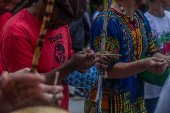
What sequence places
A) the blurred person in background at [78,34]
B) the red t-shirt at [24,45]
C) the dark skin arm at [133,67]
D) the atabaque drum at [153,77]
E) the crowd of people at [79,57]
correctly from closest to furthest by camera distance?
the crowd of people at [79,57]
the red t-shirt at [24,45]
the dark skin arm at [133,67]
the atabaque drum at [153,77]
the blurred person in background at [78,34]

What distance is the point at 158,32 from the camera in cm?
288

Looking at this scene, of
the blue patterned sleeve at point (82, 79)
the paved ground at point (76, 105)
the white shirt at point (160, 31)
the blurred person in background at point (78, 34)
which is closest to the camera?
the blue patterned sleeve at point (82, 79)

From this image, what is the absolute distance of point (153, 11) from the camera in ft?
9.97

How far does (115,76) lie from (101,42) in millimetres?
357

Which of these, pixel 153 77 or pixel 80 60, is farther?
pixel 153 77

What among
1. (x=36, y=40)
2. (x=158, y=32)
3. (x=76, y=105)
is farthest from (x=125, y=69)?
(x=76, y=105)

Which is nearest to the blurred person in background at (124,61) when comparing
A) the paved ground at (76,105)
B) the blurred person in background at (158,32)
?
the blurred person in background at (158,32)

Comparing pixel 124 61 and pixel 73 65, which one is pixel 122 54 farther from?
pixel 73 65

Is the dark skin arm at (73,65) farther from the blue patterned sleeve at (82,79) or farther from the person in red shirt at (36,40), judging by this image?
the blue patterned sleeve at (82,79)

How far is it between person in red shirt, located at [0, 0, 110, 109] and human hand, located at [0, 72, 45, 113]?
0.63m

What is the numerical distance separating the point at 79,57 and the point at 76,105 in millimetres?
3526

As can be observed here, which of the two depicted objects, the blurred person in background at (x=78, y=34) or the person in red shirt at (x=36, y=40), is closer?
the person in red shirt at (x=36, y=40)

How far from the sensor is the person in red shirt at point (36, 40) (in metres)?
1.59

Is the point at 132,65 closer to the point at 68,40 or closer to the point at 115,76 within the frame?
the point at 115,76
